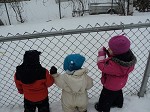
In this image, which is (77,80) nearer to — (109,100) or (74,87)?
(74,87)

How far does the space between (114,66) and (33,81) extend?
90 centimetres

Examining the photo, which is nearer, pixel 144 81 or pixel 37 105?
pixel 37 105

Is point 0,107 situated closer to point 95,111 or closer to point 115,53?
point 95,111

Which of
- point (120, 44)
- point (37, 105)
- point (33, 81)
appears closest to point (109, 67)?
point (120, 44)

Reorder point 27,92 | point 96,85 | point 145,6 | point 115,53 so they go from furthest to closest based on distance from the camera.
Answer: point 145,6, point 96,85, point 27,92, point 115,53

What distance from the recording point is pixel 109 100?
2.93 metres

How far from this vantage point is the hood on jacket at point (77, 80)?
2512mm

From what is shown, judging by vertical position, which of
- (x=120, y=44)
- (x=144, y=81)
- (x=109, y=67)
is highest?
(x=120, y=44)

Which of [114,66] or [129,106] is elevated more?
[114,66]

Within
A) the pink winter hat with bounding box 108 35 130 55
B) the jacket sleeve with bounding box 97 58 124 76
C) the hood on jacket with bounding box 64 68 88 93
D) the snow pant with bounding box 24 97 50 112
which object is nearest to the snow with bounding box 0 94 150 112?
the snow pant with bounding box 24 97 50 112

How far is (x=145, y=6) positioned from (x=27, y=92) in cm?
935

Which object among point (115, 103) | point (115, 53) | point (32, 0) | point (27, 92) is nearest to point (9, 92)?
point (27, 92)

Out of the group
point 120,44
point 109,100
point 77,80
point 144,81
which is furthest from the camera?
point 144,81

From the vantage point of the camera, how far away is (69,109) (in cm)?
290
